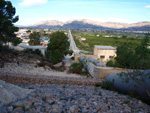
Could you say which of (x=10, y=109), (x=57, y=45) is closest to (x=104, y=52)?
(x=57, y=45)

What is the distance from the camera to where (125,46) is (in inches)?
238

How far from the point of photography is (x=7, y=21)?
1603cm

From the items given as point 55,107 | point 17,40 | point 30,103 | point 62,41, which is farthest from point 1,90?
point 62,41

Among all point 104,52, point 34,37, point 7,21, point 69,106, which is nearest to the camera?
point 69,106

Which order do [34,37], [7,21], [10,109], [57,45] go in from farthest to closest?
1. [34,37]
2. [57,45]
3. [7,21]
4. [10,109]

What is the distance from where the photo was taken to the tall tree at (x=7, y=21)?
630 inches

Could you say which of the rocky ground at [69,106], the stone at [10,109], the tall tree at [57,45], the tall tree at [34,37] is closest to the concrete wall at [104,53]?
the tall tree at [57,45]

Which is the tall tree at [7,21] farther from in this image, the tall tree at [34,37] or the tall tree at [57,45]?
the tall tree at [34,37]

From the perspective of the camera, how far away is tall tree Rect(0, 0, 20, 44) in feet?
52.5

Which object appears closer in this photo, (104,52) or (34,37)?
(104,52)

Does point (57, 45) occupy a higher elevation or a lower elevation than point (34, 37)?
lower

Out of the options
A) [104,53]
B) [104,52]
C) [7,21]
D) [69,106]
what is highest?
[7,21]

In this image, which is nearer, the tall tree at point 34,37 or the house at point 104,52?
the house at point 104,52

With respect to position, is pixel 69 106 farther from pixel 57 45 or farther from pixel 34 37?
pixel 34 37
